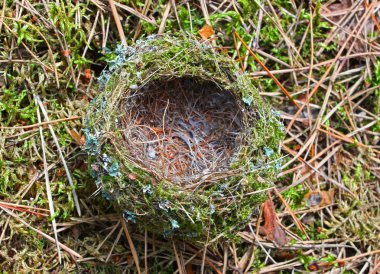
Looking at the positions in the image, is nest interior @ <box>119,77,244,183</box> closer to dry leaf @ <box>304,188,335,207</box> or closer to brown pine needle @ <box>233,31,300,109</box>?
brown pine needle @ <box>233,31,300,109</box>

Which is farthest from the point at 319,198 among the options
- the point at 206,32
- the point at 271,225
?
the point at 206,32

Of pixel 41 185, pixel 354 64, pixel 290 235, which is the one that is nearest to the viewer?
pixel 41 185

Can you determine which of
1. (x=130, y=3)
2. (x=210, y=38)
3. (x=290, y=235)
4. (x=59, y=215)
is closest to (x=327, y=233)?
(x=290, y=235)

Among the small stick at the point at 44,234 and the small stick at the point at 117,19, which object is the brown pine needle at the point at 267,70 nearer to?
the small stick at the point at 117,19

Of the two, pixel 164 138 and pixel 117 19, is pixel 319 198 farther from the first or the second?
pixel 117 19

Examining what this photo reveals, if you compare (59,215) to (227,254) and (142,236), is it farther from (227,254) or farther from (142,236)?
(227,254)

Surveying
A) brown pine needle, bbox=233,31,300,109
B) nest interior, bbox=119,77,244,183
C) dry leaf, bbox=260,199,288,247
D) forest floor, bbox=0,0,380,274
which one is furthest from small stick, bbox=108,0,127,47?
dry leaf, bbox=260,199,288,247

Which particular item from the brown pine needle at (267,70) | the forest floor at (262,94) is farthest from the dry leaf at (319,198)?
the brown pine needle at (267,70)
